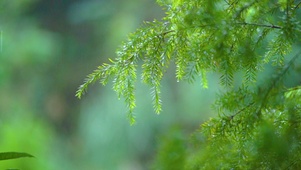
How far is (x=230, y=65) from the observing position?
1.04 m

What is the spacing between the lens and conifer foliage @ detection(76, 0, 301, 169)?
3.13ft

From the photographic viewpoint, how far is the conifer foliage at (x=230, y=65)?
953 millimetres

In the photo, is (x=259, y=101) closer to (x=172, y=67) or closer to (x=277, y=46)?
(x=277, y=46)

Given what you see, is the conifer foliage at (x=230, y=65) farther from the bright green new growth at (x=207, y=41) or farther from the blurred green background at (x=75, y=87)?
the blurred green background at (x=75, y=87)

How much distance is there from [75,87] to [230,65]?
155 inches

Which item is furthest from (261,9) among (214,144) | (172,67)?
(172,67)

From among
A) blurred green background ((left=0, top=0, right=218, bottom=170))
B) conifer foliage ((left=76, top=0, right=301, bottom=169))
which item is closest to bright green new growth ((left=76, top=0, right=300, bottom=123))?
conifer foliage ((left=76, top=0, right=301, bottom=169))

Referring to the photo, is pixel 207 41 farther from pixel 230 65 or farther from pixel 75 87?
pixel 75 87

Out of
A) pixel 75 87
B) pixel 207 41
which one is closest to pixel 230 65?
pixel 207 41

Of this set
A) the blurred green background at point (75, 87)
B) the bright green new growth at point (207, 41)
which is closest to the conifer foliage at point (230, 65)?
the bright green new growth at point (207, 41)

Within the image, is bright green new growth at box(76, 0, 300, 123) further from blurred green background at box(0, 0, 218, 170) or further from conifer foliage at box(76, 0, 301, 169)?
blurred green background at box(0, 0, 218, 170)

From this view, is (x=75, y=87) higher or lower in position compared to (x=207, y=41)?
higher

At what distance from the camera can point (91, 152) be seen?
15.1 ft

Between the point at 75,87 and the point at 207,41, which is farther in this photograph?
the point at 75,87
